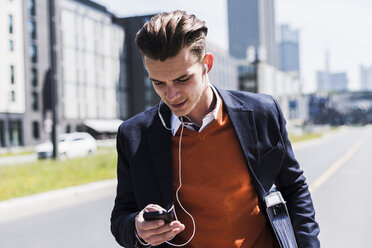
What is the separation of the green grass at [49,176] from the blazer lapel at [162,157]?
26.5 ft

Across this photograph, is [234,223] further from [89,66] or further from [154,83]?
[89,66]

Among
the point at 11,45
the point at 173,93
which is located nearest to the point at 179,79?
the point at 173,93

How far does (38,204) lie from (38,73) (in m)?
42.5

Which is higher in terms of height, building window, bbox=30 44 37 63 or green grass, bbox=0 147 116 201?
building window, bbox=30 44 37 63

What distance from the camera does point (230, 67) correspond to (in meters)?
92.0

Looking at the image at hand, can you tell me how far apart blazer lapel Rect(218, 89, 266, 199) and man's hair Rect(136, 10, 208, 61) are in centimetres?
32

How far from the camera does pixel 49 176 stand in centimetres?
1249

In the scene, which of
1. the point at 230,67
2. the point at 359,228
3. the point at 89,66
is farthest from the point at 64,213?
the point at 230,67

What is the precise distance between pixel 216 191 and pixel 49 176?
1155cm

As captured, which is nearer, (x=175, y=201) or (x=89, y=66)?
(x=175, y=201)

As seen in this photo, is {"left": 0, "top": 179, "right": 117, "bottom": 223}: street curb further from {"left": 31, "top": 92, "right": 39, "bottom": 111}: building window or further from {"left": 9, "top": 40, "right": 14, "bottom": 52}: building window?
{"left": 31, "top": 92, "right": 39, "bottom": 111}: building window


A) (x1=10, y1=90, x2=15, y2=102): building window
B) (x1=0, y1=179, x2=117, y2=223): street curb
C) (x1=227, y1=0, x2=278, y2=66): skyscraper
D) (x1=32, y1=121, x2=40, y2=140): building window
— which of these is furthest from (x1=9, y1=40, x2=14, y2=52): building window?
(x1=227, y1=0, x2=278, y2=66): skyscraper

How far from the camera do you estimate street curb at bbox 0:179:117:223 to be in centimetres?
807

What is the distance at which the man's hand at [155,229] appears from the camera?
1554 millimetres
